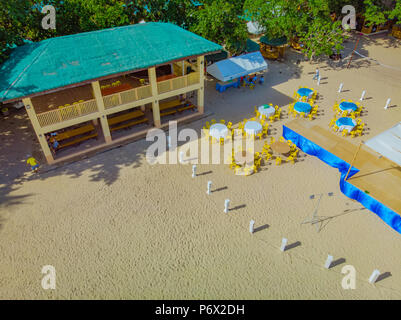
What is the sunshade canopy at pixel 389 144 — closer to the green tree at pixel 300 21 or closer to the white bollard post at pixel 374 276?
the white bollard post at pixel 374 276

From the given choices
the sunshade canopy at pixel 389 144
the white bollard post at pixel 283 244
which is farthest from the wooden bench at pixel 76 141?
the sunshade canopy at pixel 389 144

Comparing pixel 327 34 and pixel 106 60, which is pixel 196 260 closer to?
pixel 106 60

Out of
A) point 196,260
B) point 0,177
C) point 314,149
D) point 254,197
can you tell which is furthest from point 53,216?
point 314,149

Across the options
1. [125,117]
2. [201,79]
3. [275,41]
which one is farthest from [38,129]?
[275,41]

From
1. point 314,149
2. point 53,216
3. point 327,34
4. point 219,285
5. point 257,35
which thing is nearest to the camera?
point 219,285

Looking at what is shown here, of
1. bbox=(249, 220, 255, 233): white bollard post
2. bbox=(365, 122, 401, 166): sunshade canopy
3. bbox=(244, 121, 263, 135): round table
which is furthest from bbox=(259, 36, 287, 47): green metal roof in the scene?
bbox=(249, 220, 255, 233): white bollard post

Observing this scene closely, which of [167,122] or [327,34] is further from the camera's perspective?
[327,34]

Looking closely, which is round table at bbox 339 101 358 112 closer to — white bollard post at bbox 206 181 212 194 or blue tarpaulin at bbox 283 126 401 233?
blue tarpaulin at bbox 283 126 401 233
